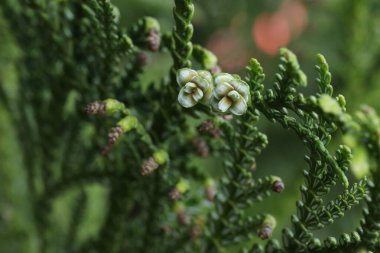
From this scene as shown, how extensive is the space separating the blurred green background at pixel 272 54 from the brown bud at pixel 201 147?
78cm

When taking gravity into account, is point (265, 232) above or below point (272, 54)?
below

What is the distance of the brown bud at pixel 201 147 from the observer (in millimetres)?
1298

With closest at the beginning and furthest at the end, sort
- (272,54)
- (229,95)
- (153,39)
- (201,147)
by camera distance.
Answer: (229,95) < (153,39) < (201,147) < (272,54)

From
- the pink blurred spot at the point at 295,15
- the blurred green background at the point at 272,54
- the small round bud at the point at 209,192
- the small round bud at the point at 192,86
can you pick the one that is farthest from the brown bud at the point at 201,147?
the pink blurred spot at the point at 295,15

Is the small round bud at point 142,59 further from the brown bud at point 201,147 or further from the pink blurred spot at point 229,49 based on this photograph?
the pink blurred spot at point 229,49

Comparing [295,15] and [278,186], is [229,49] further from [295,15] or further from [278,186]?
[278,186]

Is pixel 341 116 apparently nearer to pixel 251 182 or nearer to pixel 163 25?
pixel 251 182

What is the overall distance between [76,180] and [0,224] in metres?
0.46

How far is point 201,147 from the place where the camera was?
1299 millimetres

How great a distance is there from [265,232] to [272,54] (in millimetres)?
2076

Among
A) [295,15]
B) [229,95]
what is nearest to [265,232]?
[229,95]

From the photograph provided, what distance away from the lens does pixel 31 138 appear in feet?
5.45

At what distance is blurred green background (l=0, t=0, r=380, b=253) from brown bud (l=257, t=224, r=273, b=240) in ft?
3.35

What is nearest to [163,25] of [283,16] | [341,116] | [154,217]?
[283,16]
